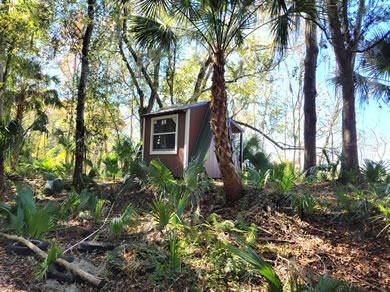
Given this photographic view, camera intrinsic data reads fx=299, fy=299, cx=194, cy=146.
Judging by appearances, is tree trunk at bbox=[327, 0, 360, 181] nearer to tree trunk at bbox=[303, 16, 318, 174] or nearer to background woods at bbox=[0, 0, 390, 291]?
background woods at bbox=[0, 0, 390, 291]

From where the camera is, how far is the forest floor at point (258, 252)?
3633mm

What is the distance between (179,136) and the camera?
9797 mm

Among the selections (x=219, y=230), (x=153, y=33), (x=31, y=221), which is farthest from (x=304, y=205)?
(x=153, y=33)

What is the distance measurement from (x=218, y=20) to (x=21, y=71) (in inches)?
356

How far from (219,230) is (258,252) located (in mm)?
745

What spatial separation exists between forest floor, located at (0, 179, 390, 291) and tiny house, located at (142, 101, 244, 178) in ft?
13.0

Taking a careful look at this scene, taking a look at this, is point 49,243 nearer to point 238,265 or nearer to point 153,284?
point 153,284

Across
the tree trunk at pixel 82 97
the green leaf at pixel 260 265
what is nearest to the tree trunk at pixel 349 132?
the green leaf at pixel 260 265

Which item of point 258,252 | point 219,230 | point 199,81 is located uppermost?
point 199,81

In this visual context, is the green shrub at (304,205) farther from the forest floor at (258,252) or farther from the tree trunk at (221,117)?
the tree trunk at (221,117)

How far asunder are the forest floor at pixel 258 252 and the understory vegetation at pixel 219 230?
15 millimetres

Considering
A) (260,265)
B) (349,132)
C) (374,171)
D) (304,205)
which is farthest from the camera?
(349,132)

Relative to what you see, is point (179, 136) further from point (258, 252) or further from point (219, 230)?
point (258, 252)

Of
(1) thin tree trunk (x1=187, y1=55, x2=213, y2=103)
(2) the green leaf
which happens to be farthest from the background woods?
(1) thin tree trunk (x1=187, y1=55, x2=213, y2=103)
